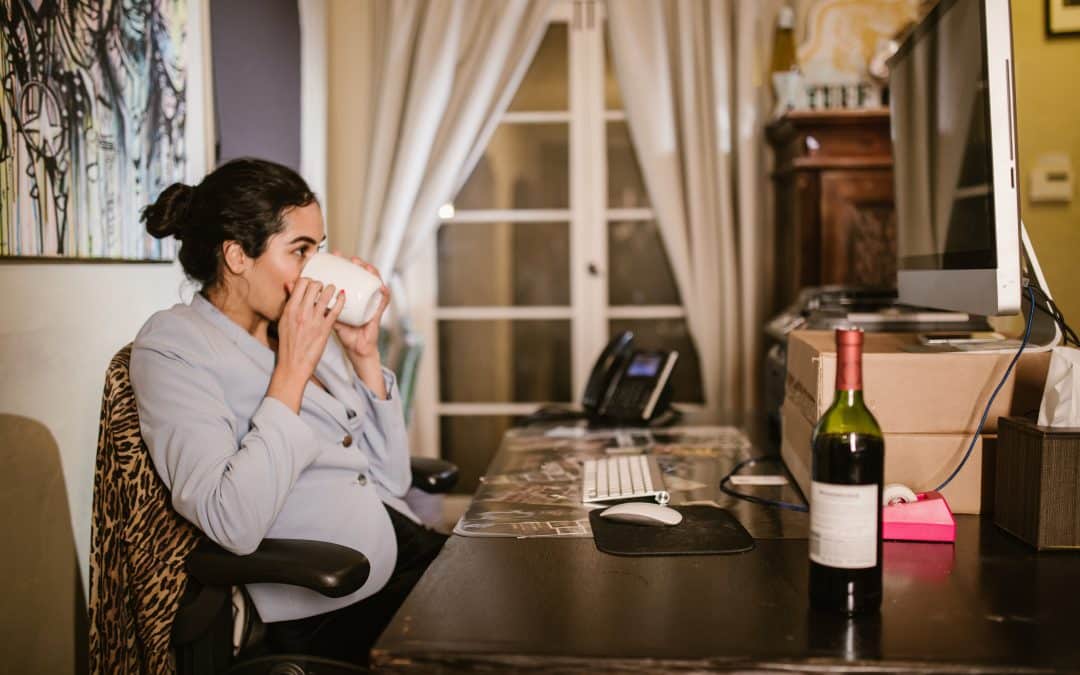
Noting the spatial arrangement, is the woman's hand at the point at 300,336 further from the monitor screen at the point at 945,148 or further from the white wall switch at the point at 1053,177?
the white wall switch at the point at 1053,177

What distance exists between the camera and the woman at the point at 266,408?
1344mm

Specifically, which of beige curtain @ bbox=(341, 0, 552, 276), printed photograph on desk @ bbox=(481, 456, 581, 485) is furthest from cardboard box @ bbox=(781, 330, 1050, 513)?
beige curtain @ bbox=(341, 0, 552, 276)

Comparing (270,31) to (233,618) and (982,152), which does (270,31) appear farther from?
(982,152)

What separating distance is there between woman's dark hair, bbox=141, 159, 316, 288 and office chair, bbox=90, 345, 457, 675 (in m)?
0.30

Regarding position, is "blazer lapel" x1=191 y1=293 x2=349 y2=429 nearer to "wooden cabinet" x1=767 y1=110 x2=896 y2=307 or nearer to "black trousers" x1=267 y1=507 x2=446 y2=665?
"black trousers" x1=267 y1=507 x2=446 y2=665

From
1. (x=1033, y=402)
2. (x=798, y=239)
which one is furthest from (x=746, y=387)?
(x=1033, y=402)

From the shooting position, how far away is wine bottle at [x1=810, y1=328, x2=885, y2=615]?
944mm

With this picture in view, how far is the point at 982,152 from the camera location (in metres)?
1.32

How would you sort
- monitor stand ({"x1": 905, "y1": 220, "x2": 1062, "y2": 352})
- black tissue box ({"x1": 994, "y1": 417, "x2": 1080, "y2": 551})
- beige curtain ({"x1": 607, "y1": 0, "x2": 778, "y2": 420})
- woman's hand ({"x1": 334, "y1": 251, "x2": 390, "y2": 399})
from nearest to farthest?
1. black tissue box ({"x1": 994, "y1": 417, "x2": 1080, "y2": 551})
2. monitor stand ({"x1": 905, "y1": 220, "x2": 1062, "y2": 352})
3. woman's hand ({"x1": 334, "y1": 251, "x2": 390, "y2": 399})
4. beige curtain ({"x1": 607, "y1": 0, "x2": 778, "y2": 420})

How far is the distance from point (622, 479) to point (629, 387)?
802 mm

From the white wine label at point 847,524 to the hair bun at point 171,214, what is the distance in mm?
1204

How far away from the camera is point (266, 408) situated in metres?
1.43

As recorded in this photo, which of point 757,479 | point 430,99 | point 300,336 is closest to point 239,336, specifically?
point 300,336

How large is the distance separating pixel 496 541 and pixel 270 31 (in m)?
2.28
